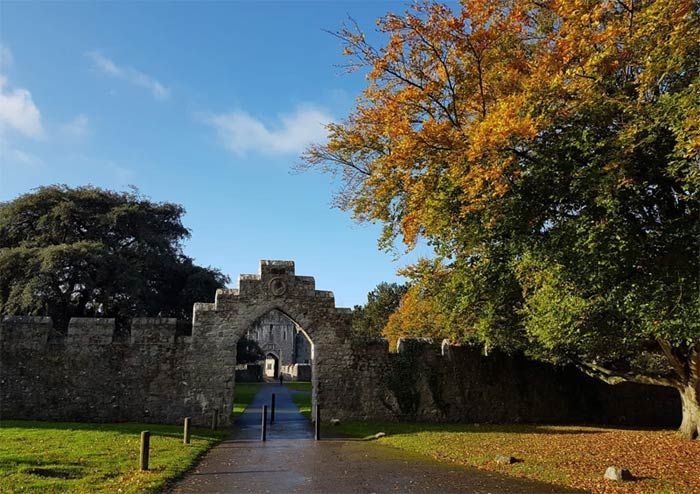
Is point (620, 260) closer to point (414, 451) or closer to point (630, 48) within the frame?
point (630, 48)

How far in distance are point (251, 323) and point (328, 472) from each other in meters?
8.95

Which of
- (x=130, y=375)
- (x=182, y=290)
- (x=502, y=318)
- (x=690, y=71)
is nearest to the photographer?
(x=690, y=71)

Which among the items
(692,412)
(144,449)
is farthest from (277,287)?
(692,412)

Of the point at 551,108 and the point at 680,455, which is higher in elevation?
the point at 551,108

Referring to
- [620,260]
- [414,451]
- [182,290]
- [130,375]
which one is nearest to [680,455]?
[620,260]

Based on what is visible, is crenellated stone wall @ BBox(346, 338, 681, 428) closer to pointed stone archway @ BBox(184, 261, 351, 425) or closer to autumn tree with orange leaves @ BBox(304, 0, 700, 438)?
pointed stone archway @ BBox(184, 261, 351, 425)

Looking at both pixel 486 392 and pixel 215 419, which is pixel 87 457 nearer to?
pixel 215 419

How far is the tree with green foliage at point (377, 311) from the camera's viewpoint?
52812mm

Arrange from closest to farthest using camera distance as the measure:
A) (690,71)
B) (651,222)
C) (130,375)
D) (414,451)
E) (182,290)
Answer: (690,71) < (651,222) < (414,451) < (130,375) < (182,290)

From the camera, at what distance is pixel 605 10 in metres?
11.8

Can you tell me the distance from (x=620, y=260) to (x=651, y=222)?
1.45 meters

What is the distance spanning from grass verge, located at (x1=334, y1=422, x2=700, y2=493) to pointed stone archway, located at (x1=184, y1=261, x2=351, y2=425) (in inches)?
87.6

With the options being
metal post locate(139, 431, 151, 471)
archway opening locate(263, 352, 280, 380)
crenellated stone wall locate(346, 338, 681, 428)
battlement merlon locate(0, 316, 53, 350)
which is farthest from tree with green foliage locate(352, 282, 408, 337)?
metal post locate(139, 431, 151, 471)

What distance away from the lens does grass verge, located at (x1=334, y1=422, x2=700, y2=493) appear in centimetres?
990
